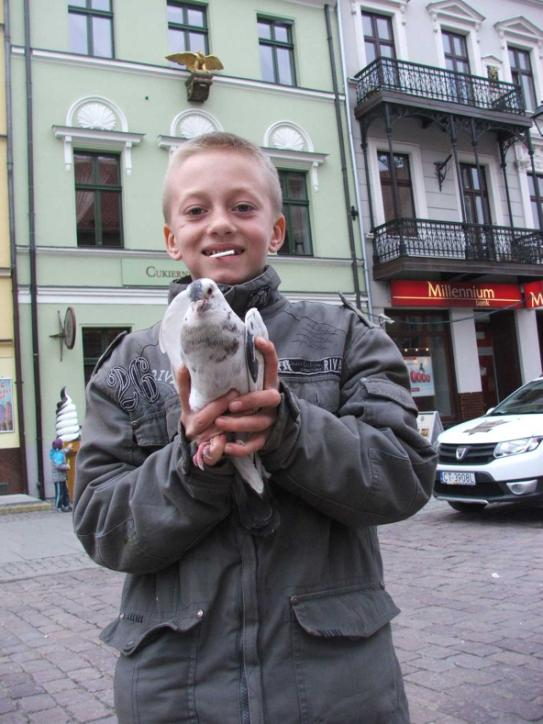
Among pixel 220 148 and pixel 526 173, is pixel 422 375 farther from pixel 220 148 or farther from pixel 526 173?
pixel 220 148

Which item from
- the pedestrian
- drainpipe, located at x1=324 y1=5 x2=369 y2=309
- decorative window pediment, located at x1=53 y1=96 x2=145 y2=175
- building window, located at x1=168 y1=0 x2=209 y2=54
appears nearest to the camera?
the pedestrian

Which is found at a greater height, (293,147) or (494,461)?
(293,147)

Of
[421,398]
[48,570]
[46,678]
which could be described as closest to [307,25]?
[421,398]

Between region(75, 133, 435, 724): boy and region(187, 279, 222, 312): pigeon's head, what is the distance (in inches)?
4.8

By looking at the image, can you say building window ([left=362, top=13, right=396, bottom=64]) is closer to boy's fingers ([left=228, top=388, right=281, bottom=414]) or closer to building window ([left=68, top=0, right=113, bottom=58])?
building window ([left=68, top=0, right=113, bottom=58])

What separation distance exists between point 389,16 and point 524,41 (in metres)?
4.67

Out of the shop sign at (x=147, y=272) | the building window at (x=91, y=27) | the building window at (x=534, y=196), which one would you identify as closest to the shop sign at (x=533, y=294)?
the building window at (x=534, y=196)

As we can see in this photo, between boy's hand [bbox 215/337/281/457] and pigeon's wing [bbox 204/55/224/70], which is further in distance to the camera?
pigeon's wing [bbox 204/55/224/70]

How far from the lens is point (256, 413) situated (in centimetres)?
111

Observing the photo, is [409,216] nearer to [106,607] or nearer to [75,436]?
[75,436]

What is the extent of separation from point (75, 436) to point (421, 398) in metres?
8.82

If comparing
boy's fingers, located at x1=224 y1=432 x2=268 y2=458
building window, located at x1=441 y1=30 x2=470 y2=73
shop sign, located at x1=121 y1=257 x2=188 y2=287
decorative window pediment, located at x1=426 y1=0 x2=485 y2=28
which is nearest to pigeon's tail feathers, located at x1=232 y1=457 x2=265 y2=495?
boy's fingers, located at x1=224 y1=432 x2=268 y2=458

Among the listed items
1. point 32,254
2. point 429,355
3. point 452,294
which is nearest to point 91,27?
point 32,254

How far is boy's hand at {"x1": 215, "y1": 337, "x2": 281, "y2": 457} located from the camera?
106 cm
